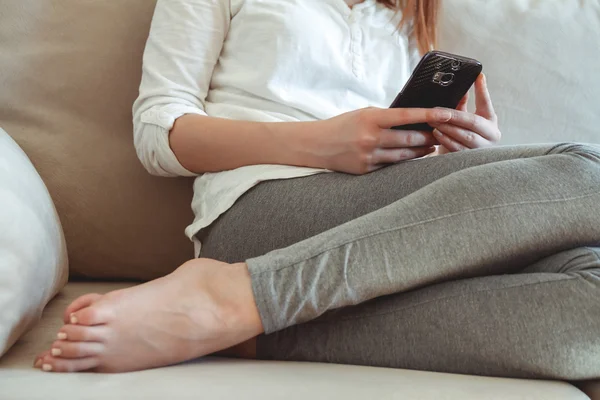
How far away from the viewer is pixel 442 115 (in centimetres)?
84

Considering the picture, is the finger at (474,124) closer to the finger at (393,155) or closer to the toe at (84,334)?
the finger at (393,155)

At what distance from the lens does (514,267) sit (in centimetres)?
71

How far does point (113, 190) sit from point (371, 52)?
48 cm

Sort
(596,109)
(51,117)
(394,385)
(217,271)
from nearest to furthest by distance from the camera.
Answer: (394,385)
(217,271)
(51,117)
(596,109)

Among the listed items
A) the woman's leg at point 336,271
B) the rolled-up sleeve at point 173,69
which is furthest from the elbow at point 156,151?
the woman's leg at point 336,271

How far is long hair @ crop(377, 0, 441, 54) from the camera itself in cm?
110

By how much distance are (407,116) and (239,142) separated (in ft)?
0.78

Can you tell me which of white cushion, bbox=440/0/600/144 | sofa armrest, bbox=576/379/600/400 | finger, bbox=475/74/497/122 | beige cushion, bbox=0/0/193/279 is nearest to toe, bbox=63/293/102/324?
beige cushion, bbox=0/0/193/279

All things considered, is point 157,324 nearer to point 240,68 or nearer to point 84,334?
point 84,334

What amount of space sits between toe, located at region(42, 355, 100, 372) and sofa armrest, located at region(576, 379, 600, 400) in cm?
47

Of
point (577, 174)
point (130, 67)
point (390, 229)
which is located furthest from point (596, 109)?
point (130, 67)

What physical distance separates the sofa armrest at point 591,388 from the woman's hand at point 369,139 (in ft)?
1.20

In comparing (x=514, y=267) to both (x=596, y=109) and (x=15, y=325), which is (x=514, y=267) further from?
(x=596, y=109)

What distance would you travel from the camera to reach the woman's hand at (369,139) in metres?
0.84
